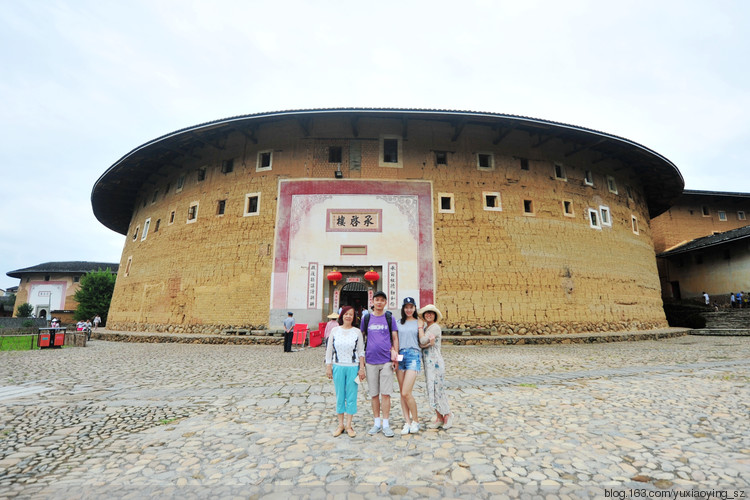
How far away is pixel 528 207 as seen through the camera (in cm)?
1648

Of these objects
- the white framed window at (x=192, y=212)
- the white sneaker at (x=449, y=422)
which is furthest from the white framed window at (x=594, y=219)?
the white framed window at (x=192, y=212)

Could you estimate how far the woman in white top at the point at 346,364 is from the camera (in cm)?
363

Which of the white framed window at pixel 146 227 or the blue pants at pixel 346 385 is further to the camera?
the white framed window at pixel 146 227

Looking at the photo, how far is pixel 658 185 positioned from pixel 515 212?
1189cm

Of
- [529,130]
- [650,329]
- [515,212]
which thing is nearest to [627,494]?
[515,212]

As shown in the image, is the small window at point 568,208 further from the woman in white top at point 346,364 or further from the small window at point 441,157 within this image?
the woman in white top at point 346,364

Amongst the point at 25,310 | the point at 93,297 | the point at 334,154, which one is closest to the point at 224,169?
the point at 334,154

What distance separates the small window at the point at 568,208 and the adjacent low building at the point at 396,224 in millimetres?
115

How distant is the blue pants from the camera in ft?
11.9

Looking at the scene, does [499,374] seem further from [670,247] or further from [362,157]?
[670,247]

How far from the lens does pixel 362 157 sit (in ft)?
52.3

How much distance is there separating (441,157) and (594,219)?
8.37 meters

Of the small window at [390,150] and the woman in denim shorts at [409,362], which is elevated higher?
the small window at [390,150]

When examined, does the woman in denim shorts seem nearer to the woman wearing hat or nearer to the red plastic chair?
the woman wearing hat
